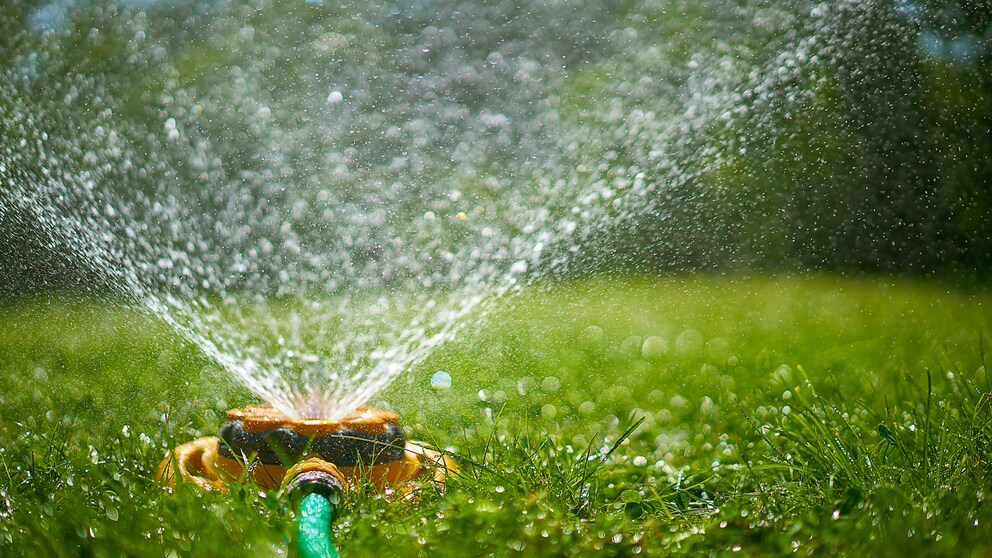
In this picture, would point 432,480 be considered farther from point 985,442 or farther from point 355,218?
point 355,218

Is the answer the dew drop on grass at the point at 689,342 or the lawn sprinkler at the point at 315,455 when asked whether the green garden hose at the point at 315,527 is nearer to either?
the lawn sprinkler at the point at 315,455

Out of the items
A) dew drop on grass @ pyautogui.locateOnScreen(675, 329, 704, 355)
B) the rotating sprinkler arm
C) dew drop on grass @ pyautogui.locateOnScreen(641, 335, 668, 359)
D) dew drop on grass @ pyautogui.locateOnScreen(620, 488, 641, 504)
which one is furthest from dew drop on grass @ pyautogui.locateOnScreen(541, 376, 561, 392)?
the rotating sprinkler arm

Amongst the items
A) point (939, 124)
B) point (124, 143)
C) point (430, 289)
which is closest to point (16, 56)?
point (124, 143)

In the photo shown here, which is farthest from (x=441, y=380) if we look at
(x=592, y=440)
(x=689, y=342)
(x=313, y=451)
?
(x=592, y=440)

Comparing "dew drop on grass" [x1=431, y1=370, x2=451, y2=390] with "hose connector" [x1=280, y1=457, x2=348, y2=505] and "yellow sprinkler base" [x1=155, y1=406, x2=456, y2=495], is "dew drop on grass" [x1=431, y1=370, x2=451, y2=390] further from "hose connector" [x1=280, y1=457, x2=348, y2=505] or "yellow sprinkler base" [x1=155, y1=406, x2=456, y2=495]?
"hose connector" [x1=280, y1=457, x2=348, y2=505]

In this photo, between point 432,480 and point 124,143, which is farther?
point 124,143

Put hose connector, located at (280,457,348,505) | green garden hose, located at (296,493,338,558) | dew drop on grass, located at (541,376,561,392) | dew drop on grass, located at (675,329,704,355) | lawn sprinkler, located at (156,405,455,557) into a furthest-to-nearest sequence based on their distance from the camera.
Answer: dew drop on grass, located at (675,329,704,355) → dew drop on grass, located at (541,376,561,392) → lawn sprinkler, located at (156,405,455,557) → hose connector, located at (280,457,348,505) → green garden hose, located at (296,493,338,558)

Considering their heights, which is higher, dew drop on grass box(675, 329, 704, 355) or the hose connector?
the hose connector
